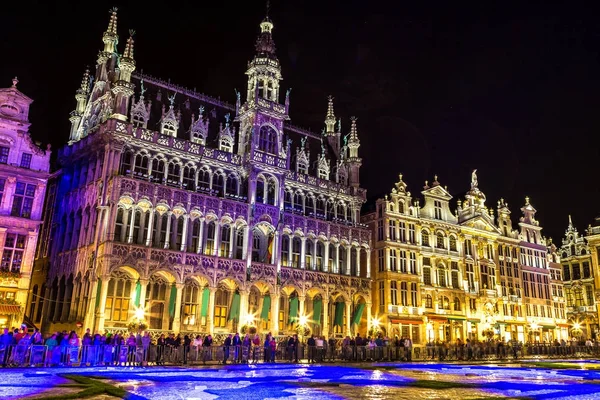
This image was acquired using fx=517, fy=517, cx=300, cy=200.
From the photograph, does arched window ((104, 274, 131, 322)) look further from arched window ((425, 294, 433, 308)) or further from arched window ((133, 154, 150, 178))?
arched window ((425, 294, 433, 308))

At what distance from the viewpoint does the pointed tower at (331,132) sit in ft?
197

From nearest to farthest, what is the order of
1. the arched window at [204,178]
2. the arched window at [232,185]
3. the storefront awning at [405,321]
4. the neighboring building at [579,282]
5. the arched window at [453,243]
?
the arched window at [204,178], the arched window at [232,185], the storefront awning at [405,321], the arched window at [453,243], the neighboring building at [579,282]

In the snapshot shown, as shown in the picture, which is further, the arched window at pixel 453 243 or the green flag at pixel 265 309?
the arched window at pixel 453 243

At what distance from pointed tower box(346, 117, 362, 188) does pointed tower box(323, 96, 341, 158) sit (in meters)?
1.93

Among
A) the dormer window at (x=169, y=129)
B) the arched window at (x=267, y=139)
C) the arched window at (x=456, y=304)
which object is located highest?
the arched window at (x=267, y=139)

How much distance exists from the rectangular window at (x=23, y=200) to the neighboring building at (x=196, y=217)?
4021 mm

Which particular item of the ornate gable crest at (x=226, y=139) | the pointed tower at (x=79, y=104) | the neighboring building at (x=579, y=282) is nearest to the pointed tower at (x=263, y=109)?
the ornate gable crest at (x=226, y=139)

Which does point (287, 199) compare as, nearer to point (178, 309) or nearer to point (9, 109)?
point (178, 309)

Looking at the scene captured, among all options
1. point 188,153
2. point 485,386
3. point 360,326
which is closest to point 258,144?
point 188,153

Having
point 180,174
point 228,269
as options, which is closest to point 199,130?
point 180,174

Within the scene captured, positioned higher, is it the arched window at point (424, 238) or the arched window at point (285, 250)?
the arched window at point (424, 238)

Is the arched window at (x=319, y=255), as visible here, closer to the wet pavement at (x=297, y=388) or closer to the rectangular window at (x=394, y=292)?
the rectangular window at (x=394, y=292)

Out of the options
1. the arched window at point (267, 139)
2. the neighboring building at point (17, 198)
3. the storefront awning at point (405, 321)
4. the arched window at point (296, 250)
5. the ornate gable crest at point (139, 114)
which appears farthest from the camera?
the storefront awning at point (405, 321)

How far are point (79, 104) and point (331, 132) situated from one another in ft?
90.0
